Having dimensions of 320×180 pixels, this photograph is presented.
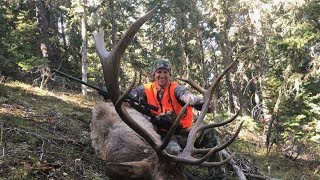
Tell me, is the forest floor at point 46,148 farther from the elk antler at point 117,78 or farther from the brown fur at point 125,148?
the elk antler at point 117,78

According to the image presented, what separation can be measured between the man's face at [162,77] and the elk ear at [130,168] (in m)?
2.40

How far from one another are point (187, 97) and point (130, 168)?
7.26ft

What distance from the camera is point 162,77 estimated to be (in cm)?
614

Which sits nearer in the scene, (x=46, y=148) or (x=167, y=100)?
(x=46, y=148)

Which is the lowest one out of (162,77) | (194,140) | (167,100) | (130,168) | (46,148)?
(46,148)

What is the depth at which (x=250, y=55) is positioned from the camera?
22.7m

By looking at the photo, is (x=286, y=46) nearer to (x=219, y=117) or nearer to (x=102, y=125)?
(x=219, y=117)

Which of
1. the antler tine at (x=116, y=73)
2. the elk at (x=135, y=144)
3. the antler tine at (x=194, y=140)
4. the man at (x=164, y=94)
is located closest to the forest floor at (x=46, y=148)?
the elk at (x=135, y=144)

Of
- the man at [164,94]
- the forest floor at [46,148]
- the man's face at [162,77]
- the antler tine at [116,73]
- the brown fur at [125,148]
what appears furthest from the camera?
the man's face at [162,77]

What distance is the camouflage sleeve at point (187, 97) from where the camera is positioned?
18.4 feet

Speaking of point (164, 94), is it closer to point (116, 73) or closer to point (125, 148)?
point (125, 148)

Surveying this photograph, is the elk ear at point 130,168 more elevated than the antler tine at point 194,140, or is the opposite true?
the antler tine at point 194,140

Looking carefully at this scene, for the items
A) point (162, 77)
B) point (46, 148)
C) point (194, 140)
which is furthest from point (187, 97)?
point (46, 148)

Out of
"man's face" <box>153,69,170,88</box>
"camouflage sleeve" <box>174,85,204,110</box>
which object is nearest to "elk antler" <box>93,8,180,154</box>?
"camouflage sleeve" <box>174,85,204,110</box>
